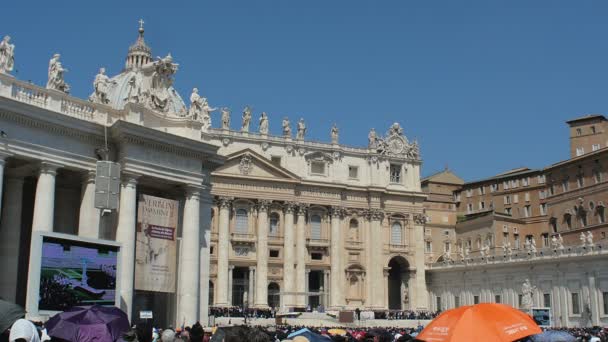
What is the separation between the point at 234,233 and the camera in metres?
67.7

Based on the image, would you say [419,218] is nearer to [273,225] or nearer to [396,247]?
[396,247]

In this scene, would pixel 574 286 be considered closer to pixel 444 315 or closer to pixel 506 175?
pixel 506 175

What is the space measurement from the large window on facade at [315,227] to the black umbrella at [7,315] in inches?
2508

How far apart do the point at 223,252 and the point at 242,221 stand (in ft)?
13.0

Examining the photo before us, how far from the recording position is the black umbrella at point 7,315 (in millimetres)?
8391

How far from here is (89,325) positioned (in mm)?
9805

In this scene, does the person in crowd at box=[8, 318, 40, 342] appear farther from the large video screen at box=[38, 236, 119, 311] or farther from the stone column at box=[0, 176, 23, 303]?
the stone column at box=[0, 176, 23, 303]

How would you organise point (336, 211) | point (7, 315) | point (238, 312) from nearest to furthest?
1. point (7, 315)
2. point (238, 312)
3. point (336, 211)

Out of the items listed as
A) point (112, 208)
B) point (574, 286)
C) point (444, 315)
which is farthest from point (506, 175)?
point (444, 315)

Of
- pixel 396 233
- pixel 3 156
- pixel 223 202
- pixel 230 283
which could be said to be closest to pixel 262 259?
pixel 230 283

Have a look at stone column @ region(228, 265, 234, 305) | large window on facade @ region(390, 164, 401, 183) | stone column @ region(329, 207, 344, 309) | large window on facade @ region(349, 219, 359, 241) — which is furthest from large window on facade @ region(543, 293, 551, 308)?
stone column @ region(228, 265, 234, 305)

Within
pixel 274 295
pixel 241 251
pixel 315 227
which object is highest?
pixel 315 227

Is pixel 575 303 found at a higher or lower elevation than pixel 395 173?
lower

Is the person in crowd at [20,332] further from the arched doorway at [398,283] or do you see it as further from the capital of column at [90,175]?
the arched doorway at [398,283]
